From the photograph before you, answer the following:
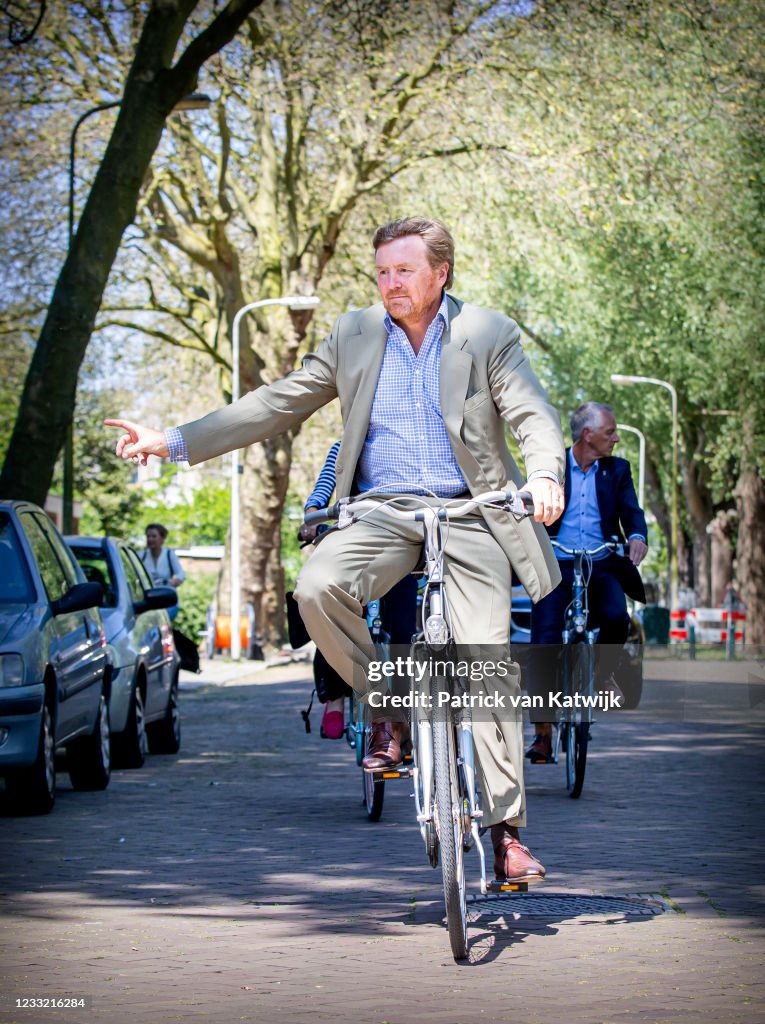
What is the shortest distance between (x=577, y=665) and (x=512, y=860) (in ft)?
14.1

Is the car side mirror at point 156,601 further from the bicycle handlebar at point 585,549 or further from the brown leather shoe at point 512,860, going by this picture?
the brown leather shoe at point 512,860

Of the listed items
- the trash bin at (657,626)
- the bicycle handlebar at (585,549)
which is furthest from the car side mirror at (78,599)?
the trash bin at (657,626)

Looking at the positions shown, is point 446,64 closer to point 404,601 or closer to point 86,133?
point 86,133

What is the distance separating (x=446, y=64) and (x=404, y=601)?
20596mm

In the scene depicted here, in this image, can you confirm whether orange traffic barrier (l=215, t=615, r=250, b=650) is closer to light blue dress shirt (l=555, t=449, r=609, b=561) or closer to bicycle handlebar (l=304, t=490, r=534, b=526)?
light blue dress shirt (l=555, t=449, r=609, b=561)

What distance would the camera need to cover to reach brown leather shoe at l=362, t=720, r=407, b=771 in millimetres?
6398

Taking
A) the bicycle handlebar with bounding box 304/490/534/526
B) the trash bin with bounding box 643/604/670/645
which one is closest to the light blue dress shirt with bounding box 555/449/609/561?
the bicycle handlebar with bounding box 304/490/534/526

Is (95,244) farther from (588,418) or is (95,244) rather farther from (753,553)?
(753,553)

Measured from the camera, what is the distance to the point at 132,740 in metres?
12.5

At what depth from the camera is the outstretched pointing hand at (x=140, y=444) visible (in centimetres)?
592

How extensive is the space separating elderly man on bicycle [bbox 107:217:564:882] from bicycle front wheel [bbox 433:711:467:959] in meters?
0.23

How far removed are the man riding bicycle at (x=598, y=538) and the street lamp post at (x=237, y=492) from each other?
19.6 metres

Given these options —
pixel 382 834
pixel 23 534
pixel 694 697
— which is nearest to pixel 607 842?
pixel 382 834

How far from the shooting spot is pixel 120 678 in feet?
39.2
